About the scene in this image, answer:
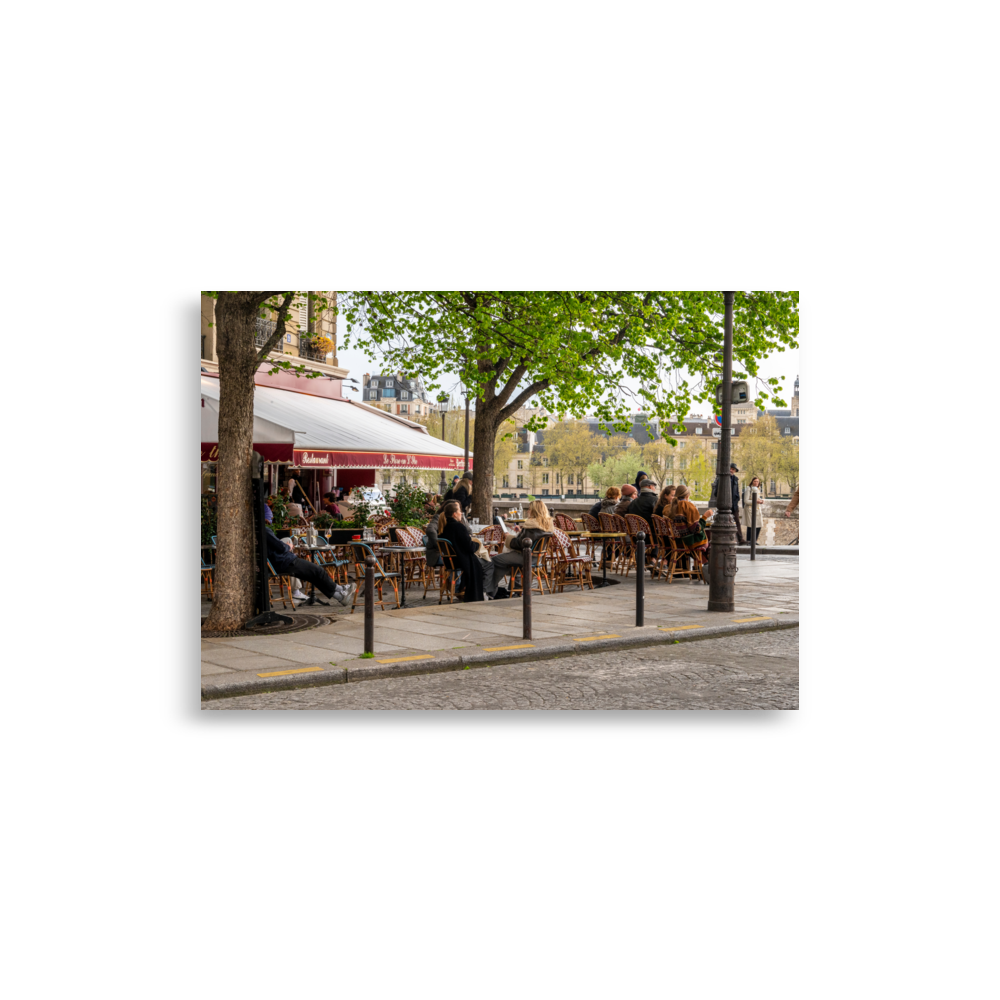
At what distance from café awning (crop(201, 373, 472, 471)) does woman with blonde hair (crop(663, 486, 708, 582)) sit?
4.30m

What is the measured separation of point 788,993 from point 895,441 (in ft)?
6.31

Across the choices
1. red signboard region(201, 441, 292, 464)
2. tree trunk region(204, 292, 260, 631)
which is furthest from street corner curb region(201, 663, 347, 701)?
red signboard region(201, 441, 292, 464)

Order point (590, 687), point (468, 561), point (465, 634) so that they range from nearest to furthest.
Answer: point (590, 687), point (465, 634), point (468, 561)

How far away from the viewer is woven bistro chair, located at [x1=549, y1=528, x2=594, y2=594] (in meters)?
13.2

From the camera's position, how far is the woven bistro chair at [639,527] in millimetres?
15203

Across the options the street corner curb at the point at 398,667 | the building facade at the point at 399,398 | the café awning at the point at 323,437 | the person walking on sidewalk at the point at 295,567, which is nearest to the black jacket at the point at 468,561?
the person walking on sidewalk at the point at 295,567

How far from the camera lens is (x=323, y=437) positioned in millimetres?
15289

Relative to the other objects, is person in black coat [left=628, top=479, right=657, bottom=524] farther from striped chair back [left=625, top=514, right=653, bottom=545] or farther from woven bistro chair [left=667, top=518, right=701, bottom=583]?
woven bistro chair [left=667, top=518, right=701, bottom=583]

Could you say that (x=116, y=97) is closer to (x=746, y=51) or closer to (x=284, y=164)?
(x=284, y=164)

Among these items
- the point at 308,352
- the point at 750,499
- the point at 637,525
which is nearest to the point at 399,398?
the point at 308,352

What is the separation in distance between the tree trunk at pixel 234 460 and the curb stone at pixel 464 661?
2.15m

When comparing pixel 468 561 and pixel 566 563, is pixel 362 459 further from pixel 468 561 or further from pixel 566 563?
pixel 468 561

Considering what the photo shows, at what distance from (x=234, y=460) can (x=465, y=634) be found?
282cm

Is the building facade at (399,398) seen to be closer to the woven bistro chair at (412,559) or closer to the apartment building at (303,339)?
the apartment building at (303,339)
